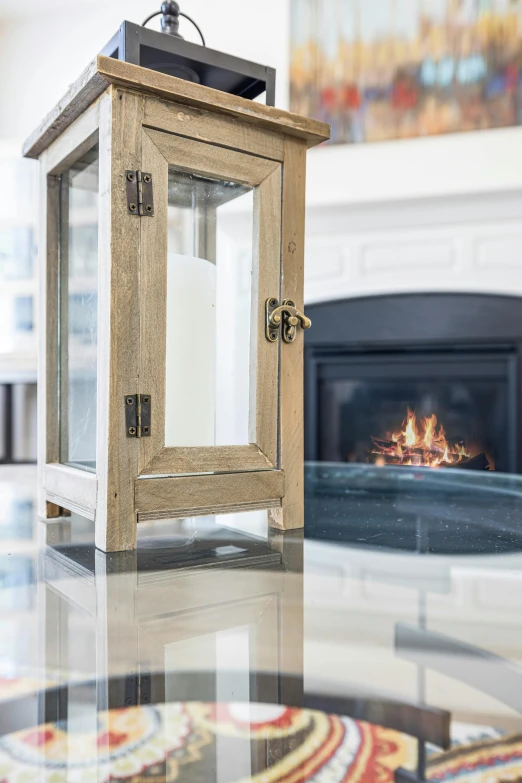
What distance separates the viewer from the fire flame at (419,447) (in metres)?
2.58

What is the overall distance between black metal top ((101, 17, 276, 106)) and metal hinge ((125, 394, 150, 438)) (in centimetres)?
33

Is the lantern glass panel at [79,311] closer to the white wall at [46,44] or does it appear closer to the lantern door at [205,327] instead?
the lantern door at [205,327]

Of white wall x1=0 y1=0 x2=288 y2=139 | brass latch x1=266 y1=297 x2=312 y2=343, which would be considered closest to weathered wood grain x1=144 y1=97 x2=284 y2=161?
brass latch x1=266 y1=297 x2=312 y2=343

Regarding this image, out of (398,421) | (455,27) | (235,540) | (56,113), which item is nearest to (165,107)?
(56,113)

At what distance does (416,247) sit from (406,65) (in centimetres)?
75

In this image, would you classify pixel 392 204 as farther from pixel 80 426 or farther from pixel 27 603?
pixel 27 603

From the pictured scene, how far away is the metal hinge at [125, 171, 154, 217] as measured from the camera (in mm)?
605

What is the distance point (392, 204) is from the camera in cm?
247

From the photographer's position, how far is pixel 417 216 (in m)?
2.49

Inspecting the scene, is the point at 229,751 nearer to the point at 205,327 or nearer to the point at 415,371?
the point at 205,327

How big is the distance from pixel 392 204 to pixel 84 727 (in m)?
2.43

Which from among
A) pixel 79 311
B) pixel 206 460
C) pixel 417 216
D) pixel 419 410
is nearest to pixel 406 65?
pixel 417 216

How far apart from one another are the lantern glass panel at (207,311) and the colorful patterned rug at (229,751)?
1.25 feet

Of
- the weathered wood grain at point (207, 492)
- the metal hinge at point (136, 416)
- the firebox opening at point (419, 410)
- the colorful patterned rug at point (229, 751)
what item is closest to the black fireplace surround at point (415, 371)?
the firebox opening at point (419, 410)
